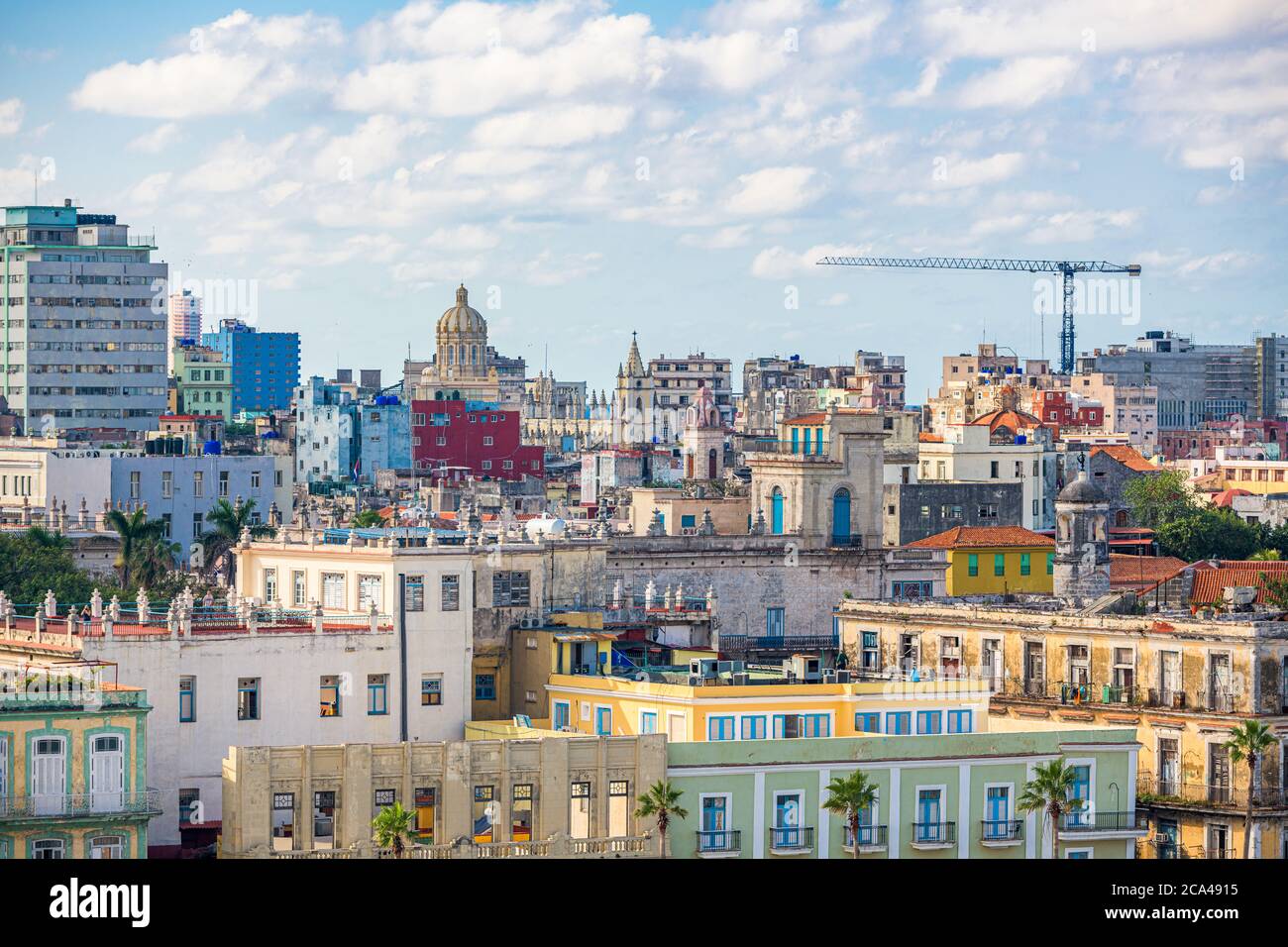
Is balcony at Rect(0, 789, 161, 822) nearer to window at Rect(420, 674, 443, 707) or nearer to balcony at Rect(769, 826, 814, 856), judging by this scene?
window at Rect(420, 674, 443, 707)

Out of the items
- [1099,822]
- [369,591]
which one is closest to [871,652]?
[1099,822]

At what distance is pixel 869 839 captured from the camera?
233ft

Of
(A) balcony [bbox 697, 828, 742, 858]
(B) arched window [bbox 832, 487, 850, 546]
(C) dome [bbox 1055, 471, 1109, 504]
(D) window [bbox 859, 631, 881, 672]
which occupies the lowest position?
(A) balcony [bbox 697, 828, 742, 858]

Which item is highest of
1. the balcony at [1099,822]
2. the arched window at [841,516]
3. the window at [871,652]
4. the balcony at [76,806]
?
the arched window at [841,516]

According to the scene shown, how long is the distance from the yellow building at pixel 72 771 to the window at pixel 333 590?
49.4 ft

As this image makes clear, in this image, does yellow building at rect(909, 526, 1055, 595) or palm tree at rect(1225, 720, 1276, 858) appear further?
yellow building at rect(909, 526, 1055, 595)

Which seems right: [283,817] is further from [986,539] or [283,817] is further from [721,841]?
[986,539]

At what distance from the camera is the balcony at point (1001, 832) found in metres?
72.5

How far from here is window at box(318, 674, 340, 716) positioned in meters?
74.8

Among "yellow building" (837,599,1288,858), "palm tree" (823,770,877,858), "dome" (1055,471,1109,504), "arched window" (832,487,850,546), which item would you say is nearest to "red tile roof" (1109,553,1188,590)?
"dome" (1055,471,1109,504)

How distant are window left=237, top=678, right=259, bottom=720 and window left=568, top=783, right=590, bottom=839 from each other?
9.06 metres

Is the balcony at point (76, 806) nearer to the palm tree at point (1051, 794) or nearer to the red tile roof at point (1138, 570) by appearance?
the palm tree at point (1051, 794)

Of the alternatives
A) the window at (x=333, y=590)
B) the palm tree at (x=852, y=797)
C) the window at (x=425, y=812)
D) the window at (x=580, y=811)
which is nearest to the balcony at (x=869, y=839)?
the palm tree at (x=852, y=797)

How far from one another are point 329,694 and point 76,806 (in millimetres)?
12143
